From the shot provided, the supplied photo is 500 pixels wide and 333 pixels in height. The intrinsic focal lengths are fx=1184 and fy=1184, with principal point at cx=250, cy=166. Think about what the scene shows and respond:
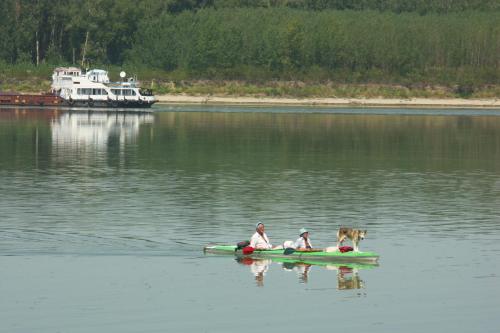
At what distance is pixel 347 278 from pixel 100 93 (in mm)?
141449

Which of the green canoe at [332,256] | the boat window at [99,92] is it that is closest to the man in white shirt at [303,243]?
the green canoe at [332,256]

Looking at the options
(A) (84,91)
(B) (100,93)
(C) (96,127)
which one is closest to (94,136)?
(C) (96,127)

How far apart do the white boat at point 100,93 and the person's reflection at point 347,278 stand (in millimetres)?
135099

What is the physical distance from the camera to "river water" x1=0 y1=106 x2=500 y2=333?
3906 centimetres

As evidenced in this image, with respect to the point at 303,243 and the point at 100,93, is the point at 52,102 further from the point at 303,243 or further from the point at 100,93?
the point at 303,243

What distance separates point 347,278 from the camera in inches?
1781

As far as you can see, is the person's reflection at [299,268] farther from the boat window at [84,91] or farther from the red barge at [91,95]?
the boat window at [84,91]

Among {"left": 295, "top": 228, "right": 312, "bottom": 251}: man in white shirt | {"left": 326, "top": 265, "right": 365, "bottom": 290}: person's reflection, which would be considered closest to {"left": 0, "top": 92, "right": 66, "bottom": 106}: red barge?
{"left": 295, "top": 228, "right": 312, "bottom": 251}: man in white shirt

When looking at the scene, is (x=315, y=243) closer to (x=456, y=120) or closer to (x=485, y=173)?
(x=485, y=173)

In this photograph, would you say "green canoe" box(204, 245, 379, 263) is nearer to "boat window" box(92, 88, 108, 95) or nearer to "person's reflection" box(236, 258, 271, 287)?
"person's reflection" box(236, 258, 271, 287)

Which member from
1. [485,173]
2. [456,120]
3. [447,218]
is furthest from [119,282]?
[456,120]

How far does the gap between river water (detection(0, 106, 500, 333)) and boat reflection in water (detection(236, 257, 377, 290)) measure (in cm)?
16

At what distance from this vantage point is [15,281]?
4319cm

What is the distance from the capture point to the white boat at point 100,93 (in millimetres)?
181500
